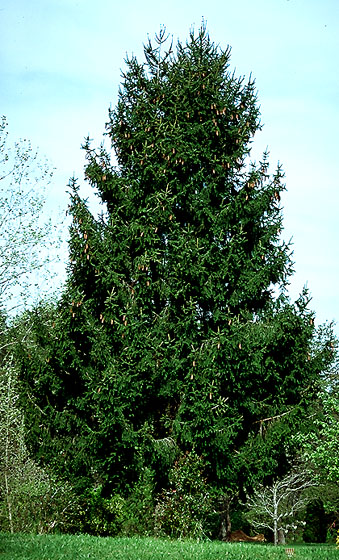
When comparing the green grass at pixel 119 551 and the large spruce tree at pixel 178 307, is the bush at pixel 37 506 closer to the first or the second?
the large spruce tree at pixel 178 307

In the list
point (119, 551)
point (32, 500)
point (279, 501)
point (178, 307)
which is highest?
point (178, 307)

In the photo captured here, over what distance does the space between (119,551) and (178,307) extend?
6545 mm

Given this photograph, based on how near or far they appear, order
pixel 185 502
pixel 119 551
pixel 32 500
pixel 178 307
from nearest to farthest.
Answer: pixel 119 551
pixel 185 502
pixel 178 307
pixel 32 500

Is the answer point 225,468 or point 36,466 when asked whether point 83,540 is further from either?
point 36,466

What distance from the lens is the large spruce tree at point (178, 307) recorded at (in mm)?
15125

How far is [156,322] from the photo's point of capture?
52.5 ft

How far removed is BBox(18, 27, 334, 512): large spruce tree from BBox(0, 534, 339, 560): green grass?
308 cm

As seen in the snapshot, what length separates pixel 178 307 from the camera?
52.7ft

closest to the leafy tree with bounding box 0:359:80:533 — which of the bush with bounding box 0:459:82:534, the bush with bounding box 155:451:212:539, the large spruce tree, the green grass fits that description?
the bush with bounding box 0:459:82:534

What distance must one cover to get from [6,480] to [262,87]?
12237 millimetres

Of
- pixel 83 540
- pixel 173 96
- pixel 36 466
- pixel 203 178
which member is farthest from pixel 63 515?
pixel 173 96

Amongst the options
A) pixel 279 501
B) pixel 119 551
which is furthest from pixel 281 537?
pixel 119 551

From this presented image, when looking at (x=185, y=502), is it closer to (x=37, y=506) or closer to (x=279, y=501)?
(x=37, y=506)

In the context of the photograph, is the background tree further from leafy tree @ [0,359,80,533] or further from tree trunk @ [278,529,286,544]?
leafy tree @ [0,359,80,533]
